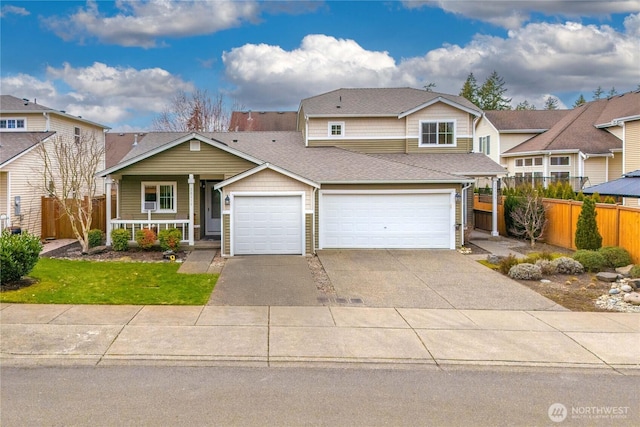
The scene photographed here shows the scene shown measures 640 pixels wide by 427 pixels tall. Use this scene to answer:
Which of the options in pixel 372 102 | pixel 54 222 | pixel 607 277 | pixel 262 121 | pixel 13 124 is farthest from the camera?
pixel 262 121

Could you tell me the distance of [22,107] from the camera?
25.3 meters

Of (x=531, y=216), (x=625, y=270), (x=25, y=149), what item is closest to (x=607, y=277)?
(x=625, y=270)

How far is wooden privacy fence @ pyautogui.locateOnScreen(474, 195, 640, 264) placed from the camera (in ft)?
50.2

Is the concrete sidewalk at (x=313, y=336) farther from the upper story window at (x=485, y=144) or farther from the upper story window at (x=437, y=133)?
the upper story window at (x=485, y=144)

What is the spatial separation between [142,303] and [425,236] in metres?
11.8

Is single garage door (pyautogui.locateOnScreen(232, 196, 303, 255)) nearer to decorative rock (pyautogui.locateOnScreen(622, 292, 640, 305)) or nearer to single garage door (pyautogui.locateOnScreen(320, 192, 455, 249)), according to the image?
single garage door (pyautogui.locateOnScreen(320, 192, 455, 249))

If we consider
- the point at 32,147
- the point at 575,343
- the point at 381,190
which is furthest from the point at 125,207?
the point at 575,343

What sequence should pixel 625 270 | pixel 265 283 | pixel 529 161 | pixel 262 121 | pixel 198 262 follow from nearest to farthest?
1. pixel 265 283
2. pixel 625 270
3. pixel 198 262
4. pixel 529 161
5. pixel 262 121

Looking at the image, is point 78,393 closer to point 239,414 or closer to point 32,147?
point 239,414

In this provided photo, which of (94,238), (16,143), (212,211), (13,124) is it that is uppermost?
(13,124)

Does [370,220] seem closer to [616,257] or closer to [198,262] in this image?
[198,262]

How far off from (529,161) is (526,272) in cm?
2463

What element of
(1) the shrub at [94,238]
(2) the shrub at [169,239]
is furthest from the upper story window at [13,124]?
(2) the shrub at [169,239]

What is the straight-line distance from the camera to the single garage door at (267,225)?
18062 mm
